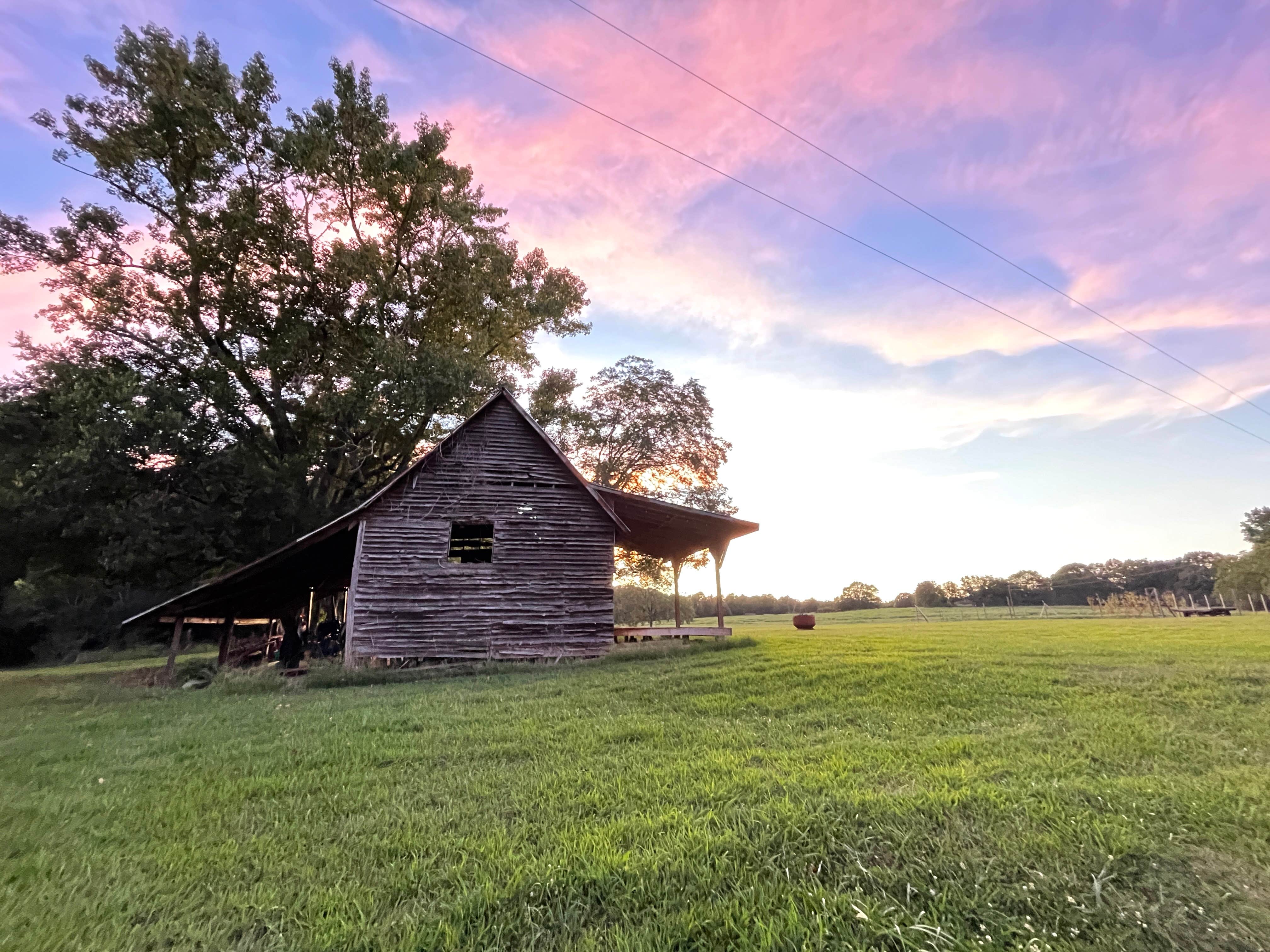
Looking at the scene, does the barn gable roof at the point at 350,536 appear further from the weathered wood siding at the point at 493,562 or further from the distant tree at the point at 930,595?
the distant tree at the point at 930,595

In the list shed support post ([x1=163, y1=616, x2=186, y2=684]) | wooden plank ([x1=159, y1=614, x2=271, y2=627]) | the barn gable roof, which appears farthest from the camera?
wooden plank ([x1=159, y1=614, x2=271, y2=627])

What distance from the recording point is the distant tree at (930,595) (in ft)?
236

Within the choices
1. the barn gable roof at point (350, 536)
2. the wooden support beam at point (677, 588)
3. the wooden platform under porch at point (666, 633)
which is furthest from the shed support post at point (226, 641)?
the wooden support beam at point (677, 588)

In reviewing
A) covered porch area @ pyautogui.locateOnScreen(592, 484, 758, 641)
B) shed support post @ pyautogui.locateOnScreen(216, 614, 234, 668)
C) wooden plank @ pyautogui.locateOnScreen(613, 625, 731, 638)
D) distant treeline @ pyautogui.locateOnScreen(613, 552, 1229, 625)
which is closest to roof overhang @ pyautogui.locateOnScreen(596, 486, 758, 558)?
covered porch area @ pyautogui.locateOnScreen(592, 484, 758, 641)

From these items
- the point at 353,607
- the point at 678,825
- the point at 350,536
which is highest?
the point at 350,536

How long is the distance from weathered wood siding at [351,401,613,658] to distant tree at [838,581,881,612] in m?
60.5

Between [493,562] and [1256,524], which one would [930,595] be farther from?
[493,562]

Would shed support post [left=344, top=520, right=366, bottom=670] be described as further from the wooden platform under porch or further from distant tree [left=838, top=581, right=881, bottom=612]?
distant tree [left=838, top=581, right=881, bottom=612]

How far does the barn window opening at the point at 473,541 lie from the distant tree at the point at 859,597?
59.6m

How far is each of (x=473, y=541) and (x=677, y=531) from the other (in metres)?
6.55

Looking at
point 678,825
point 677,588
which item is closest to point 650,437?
point 677,588

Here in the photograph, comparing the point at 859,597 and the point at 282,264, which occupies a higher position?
the point at 282,264

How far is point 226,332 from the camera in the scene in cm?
2191

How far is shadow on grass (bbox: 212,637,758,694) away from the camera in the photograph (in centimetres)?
1262
